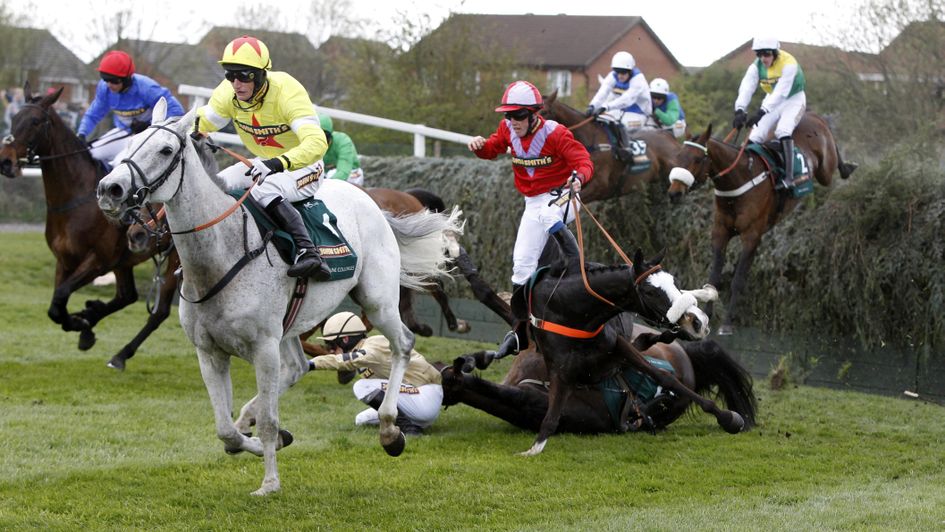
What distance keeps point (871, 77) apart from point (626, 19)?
21.0 metres

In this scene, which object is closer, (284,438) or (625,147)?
(284,438)

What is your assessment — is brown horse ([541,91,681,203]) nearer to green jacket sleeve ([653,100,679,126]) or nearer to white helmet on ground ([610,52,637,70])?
white helmet on ground ([610,52,637,70])

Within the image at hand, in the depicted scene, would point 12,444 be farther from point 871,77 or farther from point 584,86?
point 584,86

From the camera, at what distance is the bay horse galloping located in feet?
18.0

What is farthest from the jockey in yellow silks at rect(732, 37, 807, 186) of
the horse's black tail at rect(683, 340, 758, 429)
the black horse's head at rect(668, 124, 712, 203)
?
the horse's black tail at rect(683, 340, 758, 429)

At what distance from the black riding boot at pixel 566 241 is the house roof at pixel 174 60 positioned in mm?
30036

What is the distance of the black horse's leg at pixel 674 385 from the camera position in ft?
24.6

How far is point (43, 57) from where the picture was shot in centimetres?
4153

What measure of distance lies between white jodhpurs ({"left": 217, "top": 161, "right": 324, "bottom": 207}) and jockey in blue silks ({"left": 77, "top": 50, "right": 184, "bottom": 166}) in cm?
461

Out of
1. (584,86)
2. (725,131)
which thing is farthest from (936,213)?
(584,86)

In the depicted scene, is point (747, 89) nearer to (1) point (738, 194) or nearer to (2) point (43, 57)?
(1) point (738, 194)

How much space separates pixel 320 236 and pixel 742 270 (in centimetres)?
563

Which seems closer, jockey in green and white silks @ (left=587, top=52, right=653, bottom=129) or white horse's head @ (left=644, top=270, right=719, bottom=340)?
white horse's head @ (left=644, top=270, right=719, bottom=340)

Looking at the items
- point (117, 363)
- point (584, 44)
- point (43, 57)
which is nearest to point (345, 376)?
point (117, 363)
